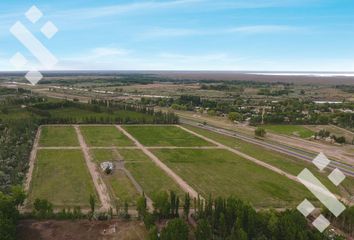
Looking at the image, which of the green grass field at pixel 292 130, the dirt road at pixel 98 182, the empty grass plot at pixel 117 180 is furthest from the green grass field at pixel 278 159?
the dirt road at pixel 98 182

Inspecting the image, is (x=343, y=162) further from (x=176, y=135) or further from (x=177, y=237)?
(x=177, y=237)

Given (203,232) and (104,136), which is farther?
(104,136)

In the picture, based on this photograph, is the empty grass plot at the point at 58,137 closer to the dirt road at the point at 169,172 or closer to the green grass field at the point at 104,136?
the green grass field at the point at 104,136

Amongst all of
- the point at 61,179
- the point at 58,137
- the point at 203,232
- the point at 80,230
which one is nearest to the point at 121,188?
the point at 61,179

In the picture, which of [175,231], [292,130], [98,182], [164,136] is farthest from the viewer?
[292,130]

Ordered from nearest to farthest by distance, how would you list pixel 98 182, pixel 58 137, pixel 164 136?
pixel 98 182, pixel 58 137, pixel 164 136

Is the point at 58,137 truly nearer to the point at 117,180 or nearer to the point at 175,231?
the point at 117,180
